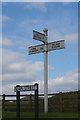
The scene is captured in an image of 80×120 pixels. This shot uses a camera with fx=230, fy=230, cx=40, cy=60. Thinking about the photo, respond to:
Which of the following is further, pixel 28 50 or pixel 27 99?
pixel 27 99

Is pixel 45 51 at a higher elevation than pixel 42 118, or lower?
higher

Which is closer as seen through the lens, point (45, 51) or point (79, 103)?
point (45, 51)

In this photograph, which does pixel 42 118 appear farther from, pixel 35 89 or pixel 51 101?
pixel 51 101

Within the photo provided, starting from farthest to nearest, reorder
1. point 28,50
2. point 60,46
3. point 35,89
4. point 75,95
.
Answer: point 75,95, point 28,50, point 60,46, point 35,89

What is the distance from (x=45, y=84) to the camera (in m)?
12.7

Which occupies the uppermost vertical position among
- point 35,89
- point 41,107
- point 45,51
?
point 45,51

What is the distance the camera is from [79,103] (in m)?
14.6

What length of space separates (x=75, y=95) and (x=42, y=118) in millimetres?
5004

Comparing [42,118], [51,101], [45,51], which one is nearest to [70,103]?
[51,101]

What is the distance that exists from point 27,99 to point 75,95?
3484 millimetres

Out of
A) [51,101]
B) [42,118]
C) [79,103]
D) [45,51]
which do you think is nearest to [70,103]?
[79,103]

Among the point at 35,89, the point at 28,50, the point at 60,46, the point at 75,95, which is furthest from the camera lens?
the point at 75,95

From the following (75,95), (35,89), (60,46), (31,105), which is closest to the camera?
(35,89)

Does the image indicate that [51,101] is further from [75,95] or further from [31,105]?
[75,95]
